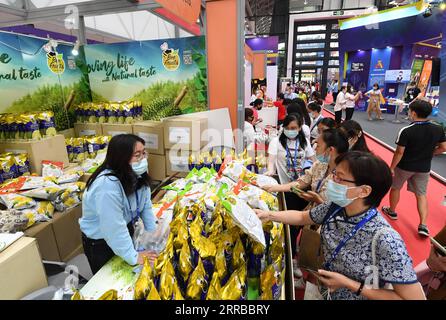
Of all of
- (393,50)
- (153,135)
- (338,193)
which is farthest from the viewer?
(393,50)

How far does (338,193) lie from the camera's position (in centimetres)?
128

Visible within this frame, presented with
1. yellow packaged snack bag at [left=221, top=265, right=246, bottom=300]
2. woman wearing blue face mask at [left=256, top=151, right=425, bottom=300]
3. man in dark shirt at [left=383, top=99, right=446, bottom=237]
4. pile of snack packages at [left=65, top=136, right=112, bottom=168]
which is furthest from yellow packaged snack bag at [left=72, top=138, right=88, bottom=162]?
man in dark shirt at [left=383, top=99, right=446, bottom=237]

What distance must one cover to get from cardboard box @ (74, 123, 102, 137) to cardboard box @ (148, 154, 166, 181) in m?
0.84

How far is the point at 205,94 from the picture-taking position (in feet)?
11.1

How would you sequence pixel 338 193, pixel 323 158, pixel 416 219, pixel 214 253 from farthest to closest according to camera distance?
1. pixel 416 219
2. pixel 323 158
3. pixel 338 193
4. pixel 214 253

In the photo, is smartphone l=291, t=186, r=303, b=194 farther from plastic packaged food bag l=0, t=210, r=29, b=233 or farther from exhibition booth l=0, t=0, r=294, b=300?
plastic packaged food bag l=0, t=210, r=29, b=233

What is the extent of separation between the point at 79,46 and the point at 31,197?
7.69ft

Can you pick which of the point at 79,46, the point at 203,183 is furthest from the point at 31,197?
the point at 79,46

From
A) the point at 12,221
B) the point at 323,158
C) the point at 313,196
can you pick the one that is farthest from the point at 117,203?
the point at 323,158

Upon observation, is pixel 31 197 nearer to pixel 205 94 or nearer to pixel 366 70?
pixel 205 94

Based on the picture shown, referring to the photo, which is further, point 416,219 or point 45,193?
point 416,219

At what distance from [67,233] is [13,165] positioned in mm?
830

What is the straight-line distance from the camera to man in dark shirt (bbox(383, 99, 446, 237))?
Answer: 311 centimetres

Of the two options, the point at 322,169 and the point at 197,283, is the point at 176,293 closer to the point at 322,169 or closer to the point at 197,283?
the point at 197,283
